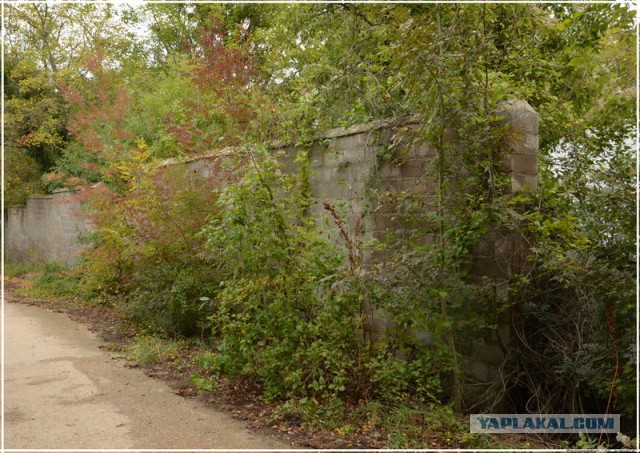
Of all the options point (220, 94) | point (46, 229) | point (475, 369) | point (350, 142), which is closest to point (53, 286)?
point (46, 229)

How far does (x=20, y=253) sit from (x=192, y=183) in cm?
1199

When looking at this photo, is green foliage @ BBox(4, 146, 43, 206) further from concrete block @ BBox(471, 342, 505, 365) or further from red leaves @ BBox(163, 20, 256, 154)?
concrete block @ BBox(471, 342, 505, 365)

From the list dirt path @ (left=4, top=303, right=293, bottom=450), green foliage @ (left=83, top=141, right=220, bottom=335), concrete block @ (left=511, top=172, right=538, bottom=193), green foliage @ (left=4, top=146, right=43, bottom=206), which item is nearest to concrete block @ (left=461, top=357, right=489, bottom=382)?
concrete block @ (left=511, top=172, right=538, bottom=193)

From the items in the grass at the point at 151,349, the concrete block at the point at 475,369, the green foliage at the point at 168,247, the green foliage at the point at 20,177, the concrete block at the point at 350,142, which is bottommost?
the grass at the point at 151,349

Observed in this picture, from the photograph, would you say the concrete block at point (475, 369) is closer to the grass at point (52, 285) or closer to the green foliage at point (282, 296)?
the green foliage at point (282, 296)

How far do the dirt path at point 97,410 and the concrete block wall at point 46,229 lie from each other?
6.15 m

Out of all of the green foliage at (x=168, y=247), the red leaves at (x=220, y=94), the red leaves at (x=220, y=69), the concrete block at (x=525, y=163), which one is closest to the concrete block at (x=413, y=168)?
the concrete block at (x=525, y=163)

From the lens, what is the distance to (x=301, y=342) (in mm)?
4793

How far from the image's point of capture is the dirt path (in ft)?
13.3

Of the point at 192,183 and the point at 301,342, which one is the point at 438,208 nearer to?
the point at 301,342

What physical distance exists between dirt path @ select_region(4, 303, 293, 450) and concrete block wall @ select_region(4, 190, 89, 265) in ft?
20.2

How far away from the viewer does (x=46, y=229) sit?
15.3 m

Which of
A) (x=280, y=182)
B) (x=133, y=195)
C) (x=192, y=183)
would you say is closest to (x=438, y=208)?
(x=280, y=182)

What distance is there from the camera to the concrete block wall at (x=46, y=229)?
1321cm
